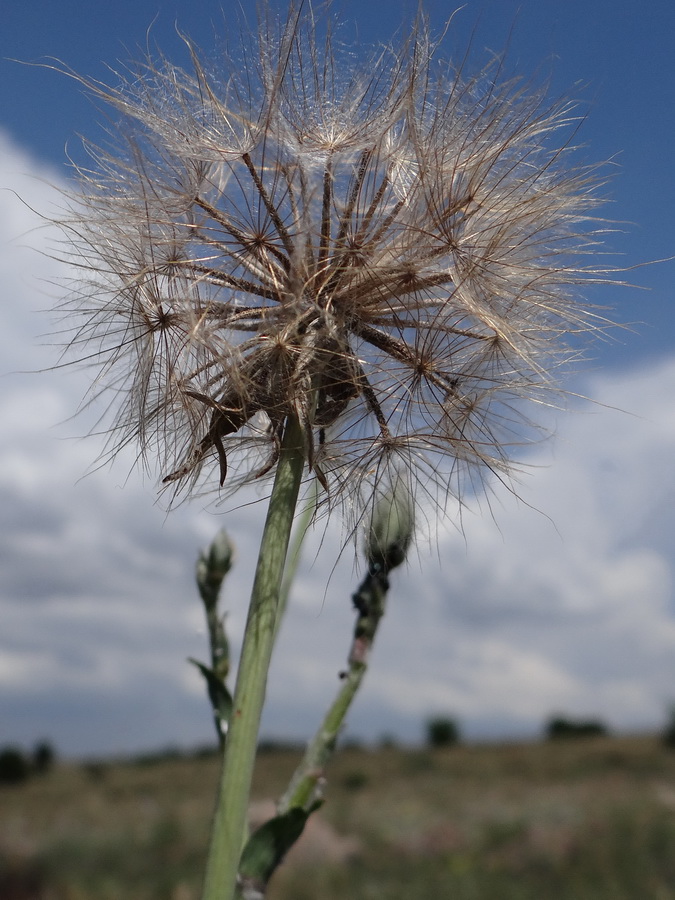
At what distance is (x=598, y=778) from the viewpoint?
3375 centimetres

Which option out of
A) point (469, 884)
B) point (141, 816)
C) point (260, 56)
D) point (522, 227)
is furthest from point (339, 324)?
point (141, 816)

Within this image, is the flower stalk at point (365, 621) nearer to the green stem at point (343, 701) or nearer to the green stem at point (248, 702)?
the green stem at point (343, 701)

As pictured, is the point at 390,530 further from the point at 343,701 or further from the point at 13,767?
the point at 13,767

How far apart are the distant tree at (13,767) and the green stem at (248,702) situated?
1706 inches

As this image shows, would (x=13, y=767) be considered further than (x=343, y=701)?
Yes

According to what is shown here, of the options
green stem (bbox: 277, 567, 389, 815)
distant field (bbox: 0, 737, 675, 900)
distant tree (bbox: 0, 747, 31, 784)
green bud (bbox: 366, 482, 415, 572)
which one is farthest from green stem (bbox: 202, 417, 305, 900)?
distant tree (bbox: 0, 747, 31, 784)

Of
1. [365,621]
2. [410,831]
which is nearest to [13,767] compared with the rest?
[410,831]

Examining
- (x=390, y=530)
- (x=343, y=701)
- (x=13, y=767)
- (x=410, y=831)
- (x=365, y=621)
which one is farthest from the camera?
(x=13, y=767)

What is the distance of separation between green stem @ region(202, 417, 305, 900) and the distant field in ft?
65.3

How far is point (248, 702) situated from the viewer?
74.4 inches

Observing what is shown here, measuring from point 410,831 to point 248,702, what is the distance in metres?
28.3

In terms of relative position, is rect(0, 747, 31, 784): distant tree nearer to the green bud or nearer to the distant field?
the distant field

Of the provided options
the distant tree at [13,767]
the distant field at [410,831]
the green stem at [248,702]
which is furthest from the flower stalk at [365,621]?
the distant tree at [13,767]

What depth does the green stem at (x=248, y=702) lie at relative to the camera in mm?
1854
